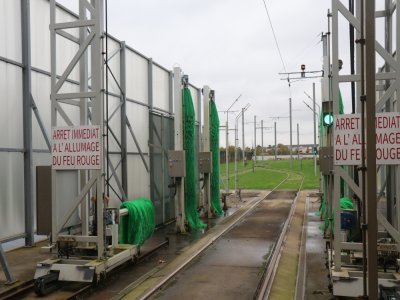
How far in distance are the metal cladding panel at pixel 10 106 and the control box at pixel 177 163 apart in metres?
4.26

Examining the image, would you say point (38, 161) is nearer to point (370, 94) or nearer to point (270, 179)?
point (370, 94)

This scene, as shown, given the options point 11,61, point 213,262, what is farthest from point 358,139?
point 11,61

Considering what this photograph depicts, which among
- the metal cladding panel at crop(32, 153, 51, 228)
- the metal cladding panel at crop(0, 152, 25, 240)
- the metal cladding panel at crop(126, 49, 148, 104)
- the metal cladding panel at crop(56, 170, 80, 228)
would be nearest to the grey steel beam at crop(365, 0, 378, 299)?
the metal cladding panel at crop(56, 170, 80, 228)

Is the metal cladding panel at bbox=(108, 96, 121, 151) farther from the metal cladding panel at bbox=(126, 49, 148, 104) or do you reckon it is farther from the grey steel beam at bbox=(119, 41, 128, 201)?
the metal cladding panel at bbox=(126, 49, 148, 104)

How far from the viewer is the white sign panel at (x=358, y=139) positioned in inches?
223

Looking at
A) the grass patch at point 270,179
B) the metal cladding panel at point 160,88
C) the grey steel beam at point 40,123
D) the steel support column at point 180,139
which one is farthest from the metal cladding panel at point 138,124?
the grass patch at point 270,179

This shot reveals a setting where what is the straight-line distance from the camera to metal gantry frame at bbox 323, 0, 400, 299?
2986 millimetres

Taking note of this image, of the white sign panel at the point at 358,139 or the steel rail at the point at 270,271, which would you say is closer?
the white sign panel at the point at 358,139

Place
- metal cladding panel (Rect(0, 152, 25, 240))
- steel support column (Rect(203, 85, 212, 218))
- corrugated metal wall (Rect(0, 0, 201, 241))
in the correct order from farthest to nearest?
steel support column (Rect(203, 85, 212, 218)) < corrugated metal wall (Rect(0, 0, 201, 241)) < metal cladding panel (Rect(0, 152, 25, 240))

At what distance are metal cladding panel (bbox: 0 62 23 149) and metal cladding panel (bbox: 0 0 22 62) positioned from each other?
1.02ft

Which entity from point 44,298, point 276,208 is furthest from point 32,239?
point 276,208

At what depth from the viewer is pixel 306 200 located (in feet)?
73.0

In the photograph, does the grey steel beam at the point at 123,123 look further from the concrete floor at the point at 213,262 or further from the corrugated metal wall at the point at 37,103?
the concrete floor at the point at 213,262

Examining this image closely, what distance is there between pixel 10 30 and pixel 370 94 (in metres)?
9.32
